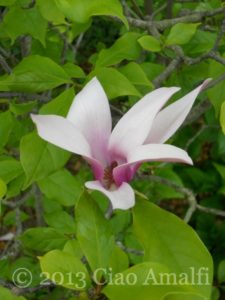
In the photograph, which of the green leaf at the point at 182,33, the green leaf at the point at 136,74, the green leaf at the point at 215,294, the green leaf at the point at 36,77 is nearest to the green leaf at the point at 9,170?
the green leaf at the point at 36,77

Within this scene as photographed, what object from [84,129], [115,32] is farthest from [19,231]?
[115,32]

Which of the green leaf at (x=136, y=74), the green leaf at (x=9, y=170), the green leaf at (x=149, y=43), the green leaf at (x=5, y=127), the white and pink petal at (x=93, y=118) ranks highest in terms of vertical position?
the white and pink petal at (x=93, y=118)

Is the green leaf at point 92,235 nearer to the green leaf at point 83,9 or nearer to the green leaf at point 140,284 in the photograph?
the green leaf at point 140,284

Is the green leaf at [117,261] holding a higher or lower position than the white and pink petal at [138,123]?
lower

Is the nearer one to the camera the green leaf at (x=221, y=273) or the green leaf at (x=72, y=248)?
the green leaf at (x=72, y=248)

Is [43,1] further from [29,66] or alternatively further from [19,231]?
[19,231]

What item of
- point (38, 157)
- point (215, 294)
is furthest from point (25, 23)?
point (215, 294)

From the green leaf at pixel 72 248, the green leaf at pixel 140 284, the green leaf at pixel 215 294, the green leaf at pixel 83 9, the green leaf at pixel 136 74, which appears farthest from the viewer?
the green leaf at pixel 215 294
